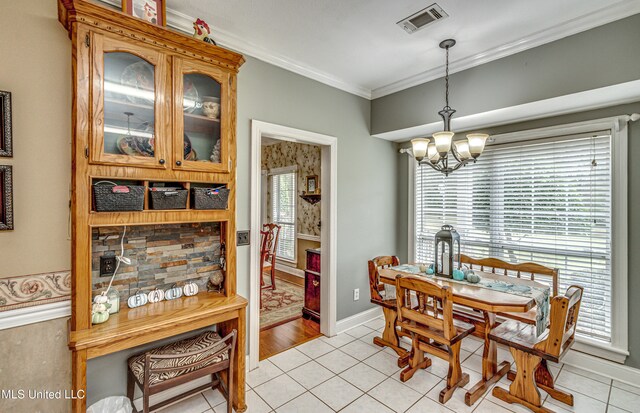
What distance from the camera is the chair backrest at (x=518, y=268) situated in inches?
103

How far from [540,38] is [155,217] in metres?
3.15

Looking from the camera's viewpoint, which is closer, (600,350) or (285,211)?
(600,350)

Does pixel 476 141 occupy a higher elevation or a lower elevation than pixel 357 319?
higher

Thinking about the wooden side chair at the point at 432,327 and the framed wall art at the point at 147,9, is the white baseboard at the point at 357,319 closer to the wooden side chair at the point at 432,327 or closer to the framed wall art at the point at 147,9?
the wooden side chair at the point at 432,327

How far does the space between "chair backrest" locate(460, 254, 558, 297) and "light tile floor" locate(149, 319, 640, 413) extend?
778mm

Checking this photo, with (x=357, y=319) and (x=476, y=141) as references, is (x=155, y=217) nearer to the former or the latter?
(x=476, y=141)

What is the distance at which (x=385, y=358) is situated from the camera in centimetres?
285

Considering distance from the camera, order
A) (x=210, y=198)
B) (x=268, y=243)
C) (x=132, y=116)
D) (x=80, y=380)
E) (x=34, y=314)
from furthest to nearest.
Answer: (x=268, y=243) < (x=210, y=198) < (x=132, y=116) < (x=34, y=314) < (x=80, y=380)

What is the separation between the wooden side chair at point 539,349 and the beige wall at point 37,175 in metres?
2.99

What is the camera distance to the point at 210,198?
2.04 m

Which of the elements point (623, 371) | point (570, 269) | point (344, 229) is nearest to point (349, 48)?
point (344, 229)

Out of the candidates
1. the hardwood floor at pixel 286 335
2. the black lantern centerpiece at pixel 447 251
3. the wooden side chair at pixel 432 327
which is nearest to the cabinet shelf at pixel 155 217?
the wooden side chair at pixel 432 327

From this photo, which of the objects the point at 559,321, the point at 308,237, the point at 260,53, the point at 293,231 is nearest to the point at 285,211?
the point at 293,231

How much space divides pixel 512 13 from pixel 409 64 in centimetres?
95
